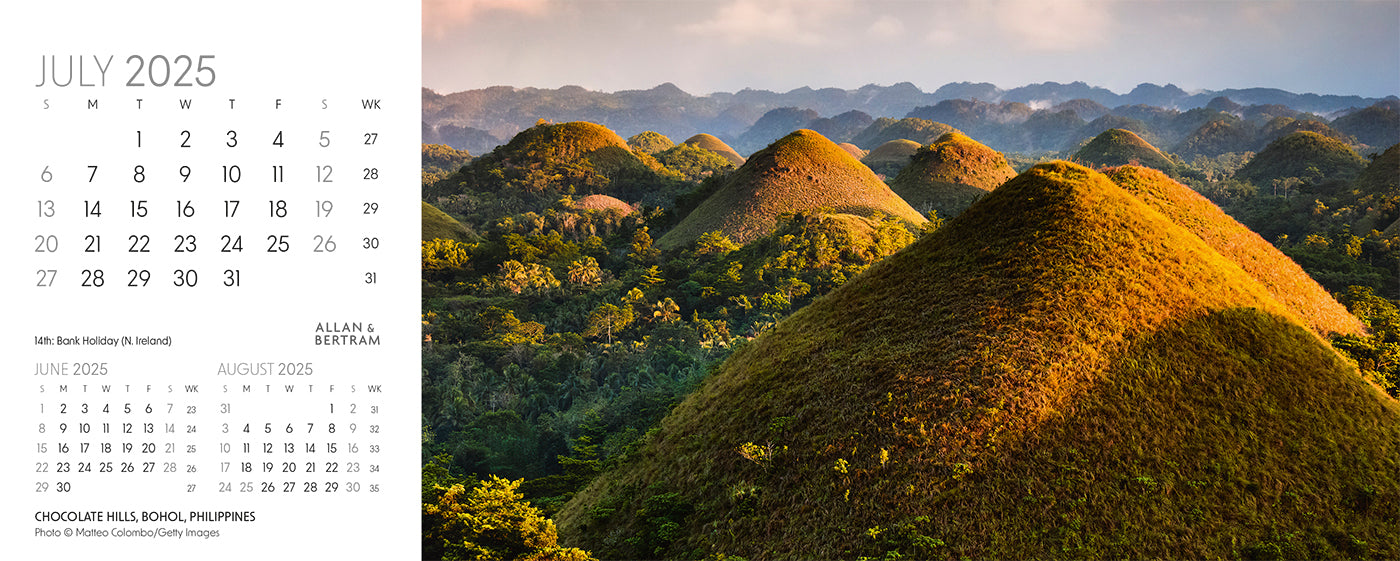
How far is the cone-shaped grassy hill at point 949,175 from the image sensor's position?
224ft

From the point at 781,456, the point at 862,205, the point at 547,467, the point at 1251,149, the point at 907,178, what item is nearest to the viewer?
the point at 781,456

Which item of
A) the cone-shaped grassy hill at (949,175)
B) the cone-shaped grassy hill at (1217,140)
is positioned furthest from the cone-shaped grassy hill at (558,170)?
the cone-shaped grassy hill at (1217,140)

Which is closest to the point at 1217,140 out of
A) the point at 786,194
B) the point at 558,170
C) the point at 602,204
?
the point at 558,170

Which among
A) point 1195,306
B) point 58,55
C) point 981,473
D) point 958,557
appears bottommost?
point 958,557

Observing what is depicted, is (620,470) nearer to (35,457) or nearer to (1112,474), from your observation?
(1112,474)

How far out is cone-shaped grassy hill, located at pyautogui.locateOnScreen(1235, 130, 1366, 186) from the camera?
298 feet

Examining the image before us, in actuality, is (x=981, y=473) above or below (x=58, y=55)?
below

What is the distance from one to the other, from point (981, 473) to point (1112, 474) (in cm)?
170

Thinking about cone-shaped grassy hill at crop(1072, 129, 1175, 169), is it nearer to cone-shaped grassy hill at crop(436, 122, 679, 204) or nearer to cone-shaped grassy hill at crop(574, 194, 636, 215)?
cone-shaped grassy hill at crop(436, 122, 679, 204)

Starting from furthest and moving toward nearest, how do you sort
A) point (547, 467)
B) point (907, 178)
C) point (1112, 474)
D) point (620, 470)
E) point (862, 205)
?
point (907, 178) < point (862, 205) < point (547, 467) < point (620, 470) < point (1112, 474)

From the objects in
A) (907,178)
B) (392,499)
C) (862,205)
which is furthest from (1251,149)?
(392,499)

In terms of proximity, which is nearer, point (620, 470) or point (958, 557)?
point (958, 557)

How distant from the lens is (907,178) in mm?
74375

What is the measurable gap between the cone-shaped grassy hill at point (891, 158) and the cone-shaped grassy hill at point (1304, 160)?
145 feet
